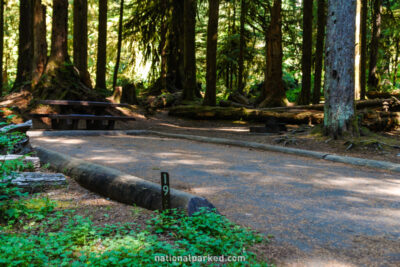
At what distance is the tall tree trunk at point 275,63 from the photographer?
18.2 m

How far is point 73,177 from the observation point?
18.8 feet

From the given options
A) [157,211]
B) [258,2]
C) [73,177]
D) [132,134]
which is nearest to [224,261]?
[157,211]

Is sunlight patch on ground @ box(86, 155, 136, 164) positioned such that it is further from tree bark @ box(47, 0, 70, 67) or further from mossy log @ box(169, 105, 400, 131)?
tree bark @ box(47, 0, 70, 67)

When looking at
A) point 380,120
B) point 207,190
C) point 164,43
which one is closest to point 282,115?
point 380,120

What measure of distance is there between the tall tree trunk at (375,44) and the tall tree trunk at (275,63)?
6857mm

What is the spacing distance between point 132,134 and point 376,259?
421 inches

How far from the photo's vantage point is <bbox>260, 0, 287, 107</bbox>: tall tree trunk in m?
18.2

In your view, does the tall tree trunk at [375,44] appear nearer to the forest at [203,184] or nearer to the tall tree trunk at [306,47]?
the tall tree trunk at [306,47]

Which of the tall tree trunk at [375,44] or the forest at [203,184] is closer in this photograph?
the forest at [203,184]

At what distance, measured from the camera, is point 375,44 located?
80.8 ft

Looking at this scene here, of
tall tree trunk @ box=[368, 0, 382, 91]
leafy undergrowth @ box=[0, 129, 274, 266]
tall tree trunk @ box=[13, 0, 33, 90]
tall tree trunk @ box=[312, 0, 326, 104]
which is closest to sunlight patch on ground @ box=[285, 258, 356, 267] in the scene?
leafy undergrowth @ box=[0, 129, 274, 266]

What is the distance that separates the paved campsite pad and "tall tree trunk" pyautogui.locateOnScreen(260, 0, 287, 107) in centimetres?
979

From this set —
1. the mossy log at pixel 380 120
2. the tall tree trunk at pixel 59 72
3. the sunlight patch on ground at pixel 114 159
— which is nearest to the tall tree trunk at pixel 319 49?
the mossy log at pixel 380 120

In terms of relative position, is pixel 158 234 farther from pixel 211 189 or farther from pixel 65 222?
pixel 211 189
